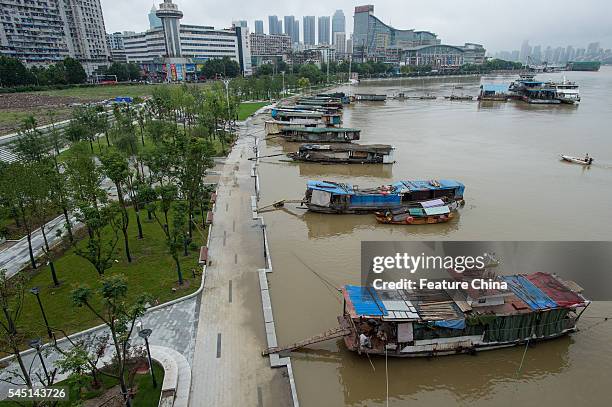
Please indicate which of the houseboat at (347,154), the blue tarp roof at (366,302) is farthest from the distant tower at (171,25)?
the blue tarp roof at (366,302)

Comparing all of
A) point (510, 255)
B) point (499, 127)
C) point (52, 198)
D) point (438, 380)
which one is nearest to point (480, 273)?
point (438, 380)

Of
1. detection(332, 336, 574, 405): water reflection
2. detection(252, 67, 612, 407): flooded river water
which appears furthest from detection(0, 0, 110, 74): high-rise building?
detection(332, 336, 574, 405): water reflection

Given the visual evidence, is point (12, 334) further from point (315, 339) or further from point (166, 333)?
point (315, 339)

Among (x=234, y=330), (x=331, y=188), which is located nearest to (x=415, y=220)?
(x=331, y=188)

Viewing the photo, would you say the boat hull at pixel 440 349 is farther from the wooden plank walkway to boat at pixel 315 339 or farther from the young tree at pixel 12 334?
the young tree at pixel 12 334

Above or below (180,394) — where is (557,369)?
below

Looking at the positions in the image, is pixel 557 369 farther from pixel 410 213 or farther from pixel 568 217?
pixel 568 217
